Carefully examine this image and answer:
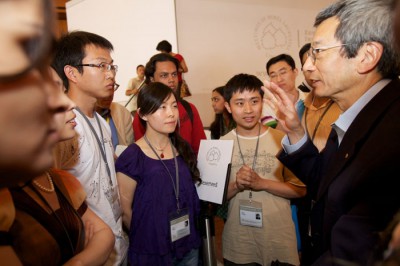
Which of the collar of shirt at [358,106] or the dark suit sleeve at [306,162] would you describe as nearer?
the collar of shirt at [358,106]

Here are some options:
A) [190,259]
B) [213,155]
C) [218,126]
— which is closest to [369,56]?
[213,155]

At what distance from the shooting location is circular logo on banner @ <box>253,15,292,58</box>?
17.2 feet

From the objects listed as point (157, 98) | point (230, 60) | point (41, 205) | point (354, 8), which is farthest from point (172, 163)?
point (230, 60)

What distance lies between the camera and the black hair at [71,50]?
1.71m

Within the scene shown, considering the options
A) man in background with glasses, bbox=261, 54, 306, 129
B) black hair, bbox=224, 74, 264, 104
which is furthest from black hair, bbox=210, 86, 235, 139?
black hair, bbox=224, 74, 264, 104

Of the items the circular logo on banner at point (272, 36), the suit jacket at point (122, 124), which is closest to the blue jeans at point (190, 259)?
the suit jacket at point (122, 124)

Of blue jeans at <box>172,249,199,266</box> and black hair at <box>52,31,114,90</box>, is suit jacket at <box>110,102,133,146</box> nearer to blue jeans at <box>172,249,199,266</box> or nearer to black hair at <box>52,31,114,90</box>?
black hair at <box>52,31,114,90</box>

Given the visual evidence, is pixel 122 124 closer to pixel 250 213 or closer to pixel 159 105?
pixel 159 105

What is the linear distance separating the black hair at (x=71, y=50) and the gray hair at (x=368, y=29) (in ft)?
4.36

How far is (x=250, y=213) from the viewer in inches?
74.7

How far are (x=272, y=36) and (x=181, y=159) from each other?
4.16 metres

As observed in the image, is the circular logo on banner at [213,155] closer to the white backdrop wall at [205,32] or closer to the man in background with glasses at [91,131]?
the man in background with glasses at [91,131]

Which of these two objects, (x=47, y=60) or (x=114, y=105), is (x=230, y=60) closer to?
(x=114, y=105)

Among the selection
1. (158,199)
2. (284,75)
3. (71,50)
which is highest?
(71,50)
